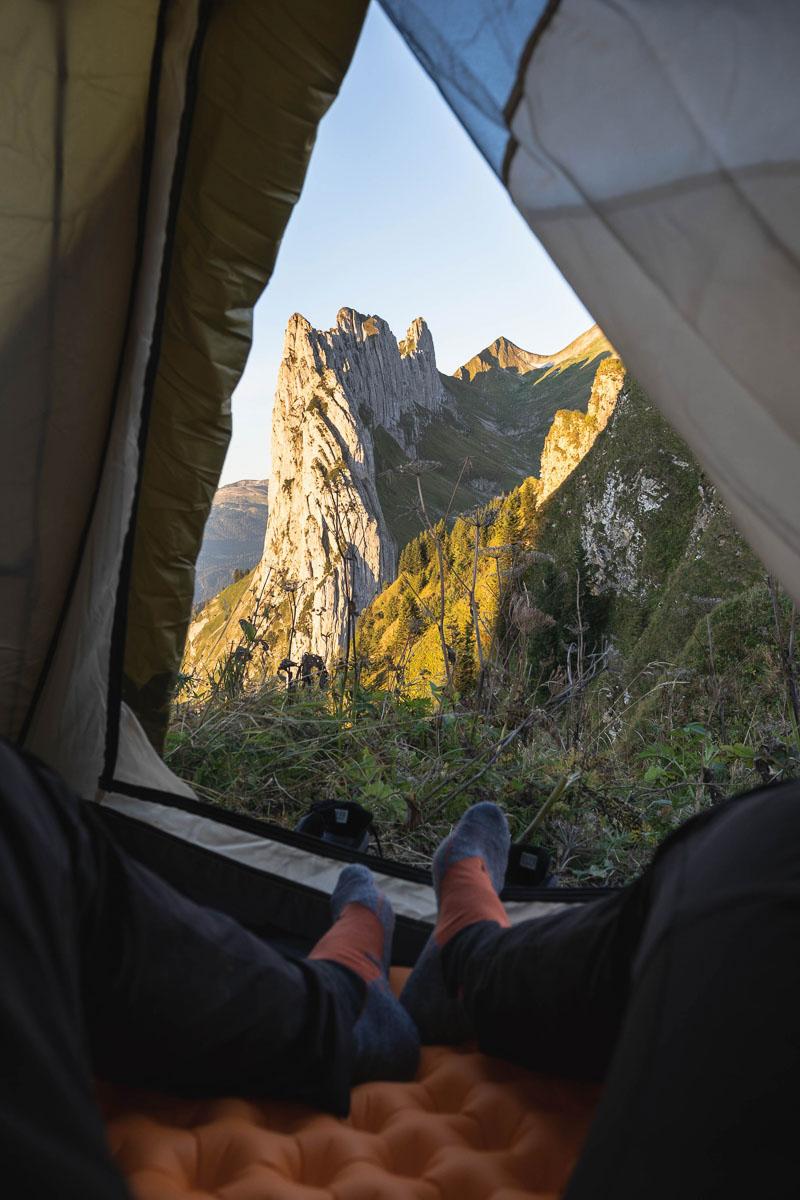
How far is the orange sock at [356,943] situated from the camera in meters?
1.00

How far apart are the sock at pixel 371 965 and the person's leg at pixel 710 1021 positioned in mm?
304

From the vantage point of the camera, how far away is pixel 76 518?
142 cm

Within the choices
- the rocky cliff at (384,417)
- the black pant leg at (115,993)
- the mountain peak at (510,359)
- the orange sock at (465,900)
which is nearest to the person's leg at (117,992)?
the black pant leg at (115,993)

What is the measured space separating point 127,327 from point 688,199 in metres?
1.03

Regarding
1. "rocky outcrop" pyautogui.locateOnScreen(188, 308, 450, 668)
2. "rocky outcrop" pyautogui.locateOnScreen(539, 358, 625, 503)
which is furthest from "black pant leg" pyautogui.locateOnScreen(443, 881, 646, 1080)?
"rocky outcrop" pyautogui.locateOnScreen(539, 358, 625, 503)

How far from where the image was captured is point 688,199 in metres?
0.61

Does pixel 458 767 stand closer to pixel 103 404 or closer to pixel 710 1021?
pixel 103 404

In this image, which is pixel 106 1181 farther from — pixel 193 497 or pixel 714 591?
pixel 714 591

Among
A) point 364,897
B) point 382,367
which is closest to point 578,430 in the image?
point 382,367

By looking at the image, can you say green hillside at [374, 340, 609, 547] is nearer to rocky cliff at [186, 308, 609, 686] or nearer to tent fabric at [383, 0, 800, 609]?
rocky cliff at [186, 308, 609, 686]

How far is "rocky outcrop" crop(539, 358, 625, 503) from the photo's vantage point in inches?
945

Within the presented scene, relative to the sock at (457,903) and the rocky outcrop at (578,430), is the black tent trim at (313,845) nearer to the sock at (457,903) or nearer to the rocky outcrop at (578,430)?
the sock at (457,903)

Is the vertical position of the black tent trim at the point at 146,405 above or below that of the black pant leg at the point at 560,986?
above

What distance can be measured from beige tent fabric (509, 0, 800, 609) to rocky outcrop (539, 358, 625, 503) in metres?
24.1
